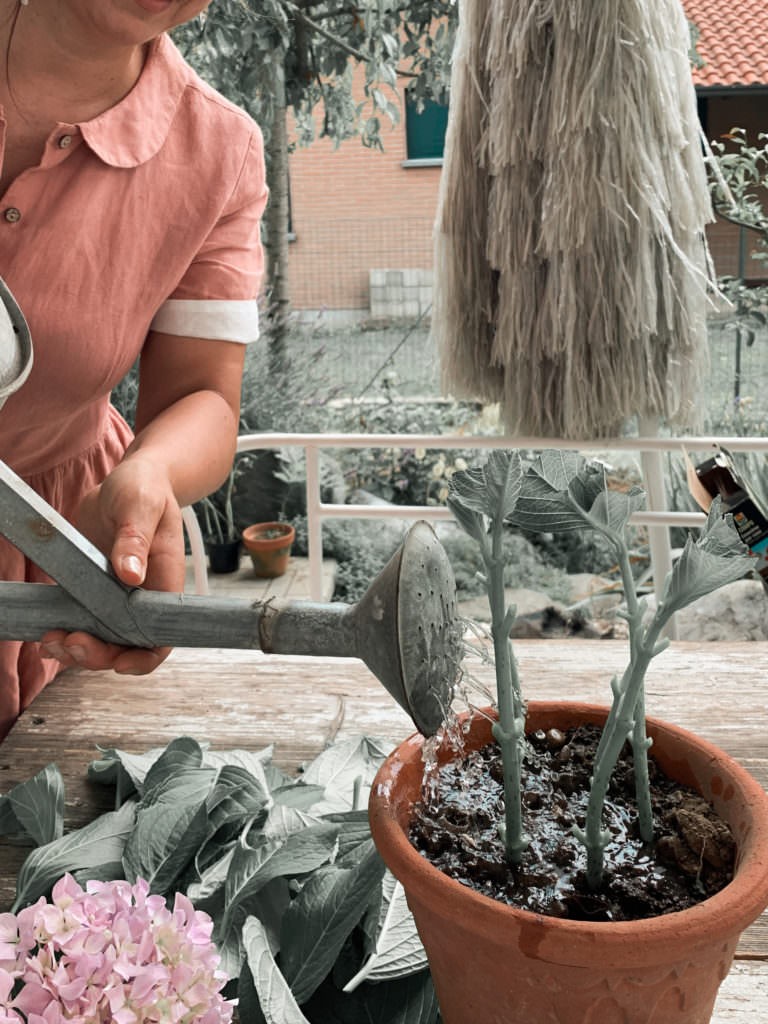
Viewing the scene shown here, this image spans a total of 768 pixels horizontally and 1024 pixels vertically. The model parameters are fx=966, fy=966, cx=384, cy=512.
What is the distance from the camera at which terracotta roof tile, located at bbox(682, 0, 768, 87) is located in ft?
15.0

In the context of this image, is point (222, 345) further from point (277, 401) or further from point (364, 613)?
point (277, 401)

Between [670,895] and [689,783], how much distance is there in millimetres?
83

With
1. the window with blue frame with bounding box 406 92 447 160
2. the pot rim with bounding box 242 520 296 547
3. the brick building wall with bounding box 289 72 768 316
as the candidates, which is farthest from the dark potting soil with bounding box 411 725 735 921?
the window with blue frame with bounding box 406 92 447 160

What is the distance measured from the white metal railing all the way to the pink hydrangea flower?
2.96 ft

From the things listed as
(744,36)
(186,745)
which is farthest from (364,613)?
(744,36)

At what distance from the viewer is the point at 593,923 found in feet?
1.22

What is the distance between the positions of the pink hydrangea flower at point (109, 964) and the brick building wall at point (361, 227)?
19.2 ft

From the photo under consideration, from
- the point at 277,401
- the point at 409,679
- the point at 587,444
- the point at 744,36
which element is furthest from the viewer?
the point at 744,36

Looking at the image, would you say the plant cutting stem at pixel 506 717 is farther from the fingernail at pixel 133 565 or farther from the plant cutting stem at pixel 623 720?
the fingernail at pixel 133 565

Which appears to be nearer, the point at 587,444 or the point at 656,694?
the point at 656,694

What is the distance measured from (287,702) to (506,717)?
441mm

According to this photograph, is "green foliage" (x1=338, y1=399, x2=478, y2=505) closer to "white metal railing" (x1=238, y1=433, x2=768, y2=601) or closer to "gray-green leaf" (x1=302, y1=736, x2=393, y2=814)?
"white metal railing" (x1=238, y1=433, x2=768, y2=601)

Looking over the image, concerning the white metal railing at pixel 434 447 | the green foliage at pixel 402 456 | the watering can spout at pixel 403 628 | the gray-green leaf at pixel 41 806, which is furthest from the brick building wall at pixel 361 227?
the watering can spout at pixel 403 628

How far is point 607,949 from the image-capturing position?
1.21 feet
